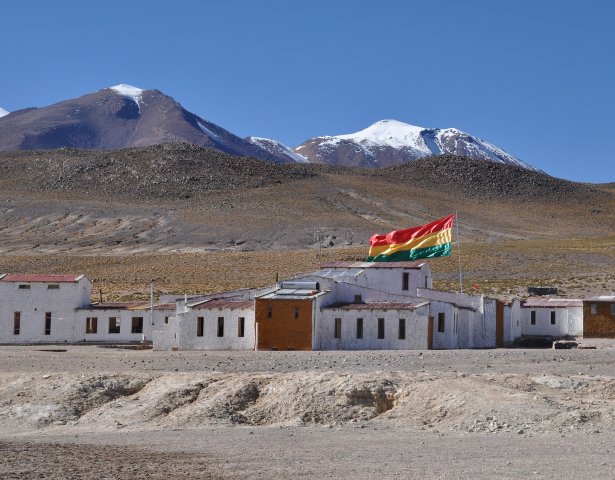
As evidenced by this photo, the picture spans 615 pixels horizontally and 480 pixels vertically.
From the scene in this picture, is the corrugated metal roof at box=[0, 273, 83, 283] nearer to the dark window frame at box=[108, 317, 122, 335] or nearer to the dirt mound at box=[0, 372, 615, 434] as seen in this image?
the dark window frame at box=[108, 317, 122, 335]

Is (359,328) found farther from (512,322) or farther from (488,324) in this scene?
(512,322)

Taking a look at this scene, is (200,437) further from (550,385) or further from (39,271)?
(39,271)

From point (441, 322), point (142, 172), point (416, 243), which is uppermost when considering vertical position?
point (142, 172)

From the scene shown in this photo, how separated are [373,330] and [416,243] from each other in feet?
Answer: 31.9

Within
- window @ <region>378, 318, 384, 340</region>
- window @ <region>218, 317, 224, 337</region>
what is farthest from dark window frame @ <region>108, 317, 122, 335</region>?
window @ <region>378, 318, 384, 340</region>

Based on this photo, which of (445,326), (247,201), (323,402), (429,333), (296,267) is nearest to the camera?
(323,402)

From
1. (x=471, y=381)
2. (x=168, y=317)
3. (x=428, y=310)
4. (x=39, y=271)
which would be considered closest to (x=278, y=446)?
(x=471, y=381)

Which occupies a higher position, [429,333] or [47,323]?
[47,323]

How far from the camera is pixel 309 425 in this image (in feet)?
79.1

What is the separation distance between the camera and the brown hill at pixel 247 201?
12319 centimetres

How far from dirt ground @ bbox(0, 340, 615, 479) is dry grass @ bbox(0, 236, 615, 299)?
46211 millimetres

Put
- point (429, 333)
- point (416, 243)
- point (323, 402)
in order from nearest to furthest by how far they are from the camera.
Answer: point (323, 402) → point (429, 333) → point (416, 243)

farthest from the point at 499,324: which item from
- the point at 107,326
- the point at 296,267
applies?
the point at 296,267

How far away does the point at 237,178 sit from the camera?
158 meters
